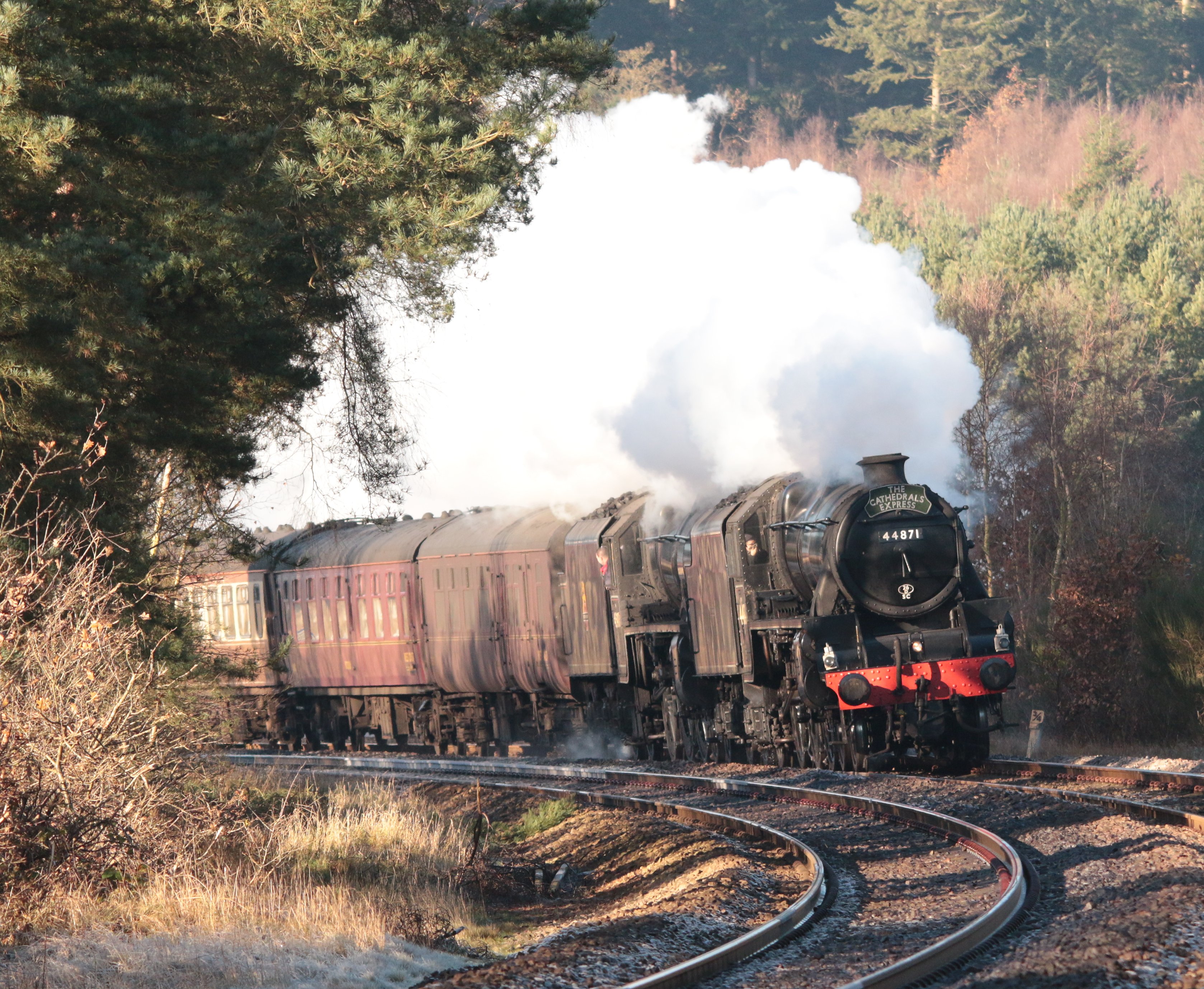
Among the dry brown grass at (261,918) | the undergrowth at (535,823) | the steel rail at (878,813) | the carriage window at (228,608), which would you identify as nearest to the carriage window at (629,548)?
the steel rail at (878,813)

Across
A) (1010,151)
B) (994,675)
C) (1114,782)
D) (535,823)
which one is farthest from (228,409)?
(1010,151)

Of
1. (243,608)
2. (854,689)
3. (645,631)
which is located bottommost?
(854,689)

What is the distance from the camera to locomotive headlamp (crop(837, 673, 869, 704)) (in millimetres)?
14656

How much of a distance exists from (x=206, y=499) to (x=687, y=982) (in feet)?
30.6

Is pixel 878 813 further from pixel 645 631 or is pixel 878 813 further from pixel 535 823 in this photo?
pixel 645 631

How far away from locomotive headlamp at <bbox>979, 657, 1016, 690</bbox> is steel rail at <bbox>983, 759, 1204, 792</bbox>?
972 millimetres

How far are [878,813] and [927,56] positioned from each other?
2088 inches

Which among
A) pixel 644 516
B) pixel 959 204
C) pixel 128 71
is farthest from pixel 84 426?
pixel 959 204

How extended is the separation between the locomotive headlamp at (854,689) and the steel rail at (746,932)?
67.4 inches

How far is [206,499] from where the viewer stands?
15.2 m

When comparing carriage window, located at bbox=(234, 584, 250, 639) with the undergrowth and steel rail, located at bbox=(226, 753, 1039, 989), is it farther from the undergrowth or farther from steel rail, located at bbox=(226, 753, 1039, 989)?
the undergrowth

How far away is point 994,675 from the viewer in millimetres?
14977

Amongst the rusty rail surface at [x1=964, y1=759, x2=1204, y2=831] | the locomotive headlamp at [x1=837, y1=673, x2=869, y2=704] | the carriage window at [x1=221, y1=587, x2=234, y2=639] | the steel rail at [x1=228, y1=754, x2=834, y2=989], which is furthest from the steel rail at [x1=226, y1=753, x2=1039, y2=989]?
the carriage window at [x1=221, y1=587, x2=234, y2=639]

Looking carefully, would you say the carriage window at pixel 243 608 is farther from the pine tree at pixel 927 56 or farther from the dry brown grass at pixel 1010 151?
the pine tree at pixel 927 56
